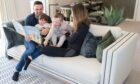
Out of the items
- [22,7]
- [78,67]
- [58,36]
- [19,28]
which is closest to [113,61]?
[78,67]

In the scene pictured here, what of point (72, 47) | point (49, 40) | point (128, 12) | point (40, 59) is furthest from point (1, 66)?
point (128, 12)

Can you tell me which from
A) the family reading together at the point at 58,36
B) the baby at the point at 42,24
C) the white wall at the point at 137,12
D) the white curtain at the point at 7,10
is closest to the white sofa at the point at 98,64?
the family reading together at the point at 58,36

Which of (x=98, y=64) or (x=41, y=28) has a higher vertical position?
(x=41, y=28)

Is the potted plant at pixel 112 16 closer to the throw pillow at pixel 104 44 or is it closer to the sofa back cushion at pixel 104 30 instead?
the sofa back cushion at pixel 104 30

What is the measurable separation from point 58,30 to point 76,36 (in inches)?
13.0

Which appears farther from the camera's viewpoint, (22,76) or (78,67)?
(22,76)

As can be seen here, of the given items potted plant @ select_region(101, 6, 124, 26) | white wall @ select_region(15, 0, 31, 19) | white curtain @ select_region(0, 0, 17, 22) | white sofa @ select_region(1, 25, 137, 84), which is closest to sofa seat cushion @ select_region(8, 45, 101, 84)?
white sofa @ select_region(1, 25, 137, 84)

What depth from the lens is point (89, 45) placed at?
7.22ft

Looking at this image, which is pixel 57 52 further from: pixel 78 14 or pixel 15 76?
pixel 15 76

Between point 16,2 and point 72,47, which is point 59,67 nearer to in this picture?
point 72,47

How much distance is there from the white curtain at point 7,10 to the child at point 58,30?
72.0 inches

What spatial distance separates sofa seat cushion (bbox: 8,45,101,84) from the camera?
191 centimetres

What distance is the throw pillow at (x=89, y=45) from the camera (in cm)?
219

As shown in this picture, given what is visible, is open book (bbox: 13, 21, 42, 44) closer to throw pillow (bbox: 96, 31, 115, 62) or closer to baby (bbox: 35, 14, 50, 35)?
baby (bbox: 35, 14, 50, 35)
